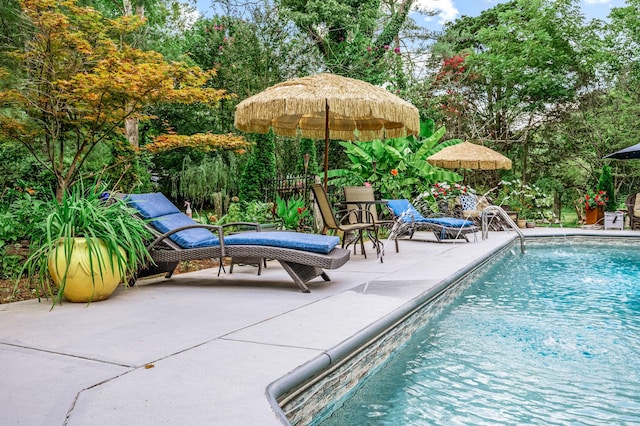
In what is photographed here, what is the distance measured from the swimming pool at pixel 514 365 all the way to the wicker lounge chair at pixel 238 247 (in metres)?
1.11

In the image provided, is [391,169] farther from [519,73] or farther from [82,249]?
[82,249]

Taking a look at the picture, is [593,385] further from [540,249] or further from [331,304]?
[540,249]

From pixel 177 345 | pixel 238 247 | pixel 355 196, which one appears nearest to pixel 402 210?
pixel 355 196

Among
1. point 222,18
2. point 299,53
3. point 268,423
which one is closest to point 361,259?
point 268,423

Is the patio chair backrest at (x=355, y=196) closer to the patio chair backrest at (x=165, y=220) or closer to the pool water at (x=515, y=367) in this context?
the pool water at (x=515, y=367)

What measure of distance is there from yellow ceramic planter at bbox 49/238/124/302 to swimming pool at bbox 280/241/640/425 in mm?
2282

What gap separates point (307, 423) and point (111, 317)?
184cm

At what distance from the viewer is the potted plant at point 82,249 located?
380 cm

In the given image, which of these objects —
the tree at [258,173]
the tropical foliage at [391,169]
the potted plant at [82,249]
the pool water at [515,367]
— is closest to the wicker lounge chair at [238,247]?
the potted plant at [82,249]

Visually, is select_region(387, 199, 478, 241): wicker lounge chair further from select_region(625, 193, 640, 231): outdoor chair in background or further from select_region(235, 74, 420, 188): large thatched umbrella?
select_region(625, 193, 640, 231): outdoor chair in background

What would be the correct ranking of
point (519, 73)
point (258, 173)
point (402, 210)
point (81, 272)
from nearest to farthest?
point (81, 272) < point (402, 210) < point (258, 173) < point (519, 73)

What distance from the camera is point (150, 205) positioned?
4.84 m

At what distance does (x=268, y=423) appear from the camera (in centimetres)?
174

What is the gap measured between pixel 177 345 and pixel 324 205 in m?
3.60
